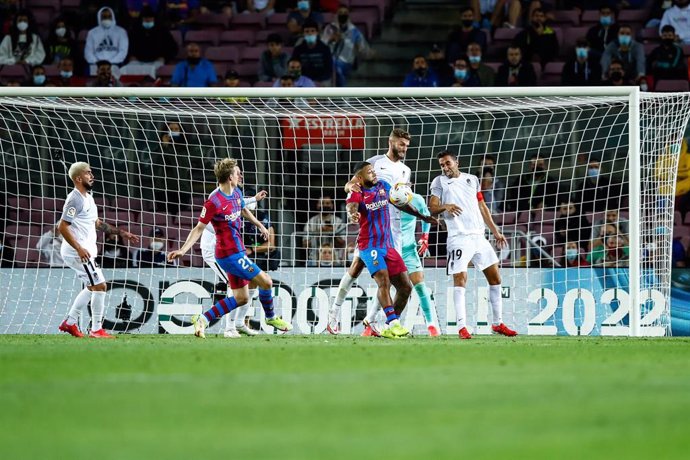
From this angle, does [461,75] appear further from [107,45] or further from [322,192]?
[107,45]

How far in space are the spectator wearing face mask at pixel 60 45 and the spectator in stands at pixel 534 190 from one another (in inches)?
335

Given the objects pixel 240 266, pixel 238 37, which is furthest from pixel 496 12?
pixel 240 266

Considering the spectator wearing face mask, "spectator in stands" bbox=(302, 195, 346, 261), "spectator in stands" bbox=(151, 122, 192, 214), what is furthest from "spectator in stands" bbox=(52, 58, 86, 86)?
"spectator in stands" bbox=(302, 195, 346, 261)

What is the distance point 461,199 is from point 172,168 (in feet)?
15.4

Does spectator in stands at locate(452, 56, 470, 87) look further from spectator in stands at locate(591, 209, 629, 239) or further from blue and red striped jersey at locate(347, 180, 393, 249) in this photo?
blue and red striped jersey at locate(347, 180, 393, 249)

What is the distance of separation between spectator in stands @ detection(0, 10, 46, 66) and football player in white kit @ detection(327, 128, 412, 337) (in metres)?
9.39

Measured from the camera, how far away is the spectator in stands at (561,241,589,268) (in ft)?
50.5

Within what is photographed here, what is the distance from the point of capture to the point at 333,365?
8.23 meters

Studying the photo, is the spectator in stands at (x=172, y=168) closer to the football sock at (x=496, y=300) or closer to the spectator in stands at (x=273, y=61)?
the spectator in stands at (x=273, y=61)

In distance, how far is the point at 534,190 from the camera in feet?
52.5

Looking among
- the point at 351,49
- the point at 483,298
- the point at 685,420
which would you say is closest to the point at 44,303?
the point at 483,298

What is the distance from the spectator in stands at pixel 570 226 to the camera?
1553cm

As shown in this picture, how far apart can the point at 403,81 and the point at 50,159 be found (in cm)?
685

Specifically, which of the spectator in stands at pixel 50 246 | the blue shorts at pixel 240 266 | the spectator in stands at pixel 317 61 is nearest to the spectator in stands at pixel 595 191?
the blue shorts at pixel 240 266
